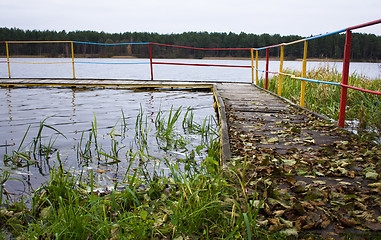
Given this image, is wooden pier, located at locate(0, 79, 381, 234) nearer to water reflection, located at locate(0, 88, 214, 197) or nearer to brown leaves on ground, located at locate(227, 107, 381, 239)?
brown leaves on ground, located at locate(227, 107, 381, 239)

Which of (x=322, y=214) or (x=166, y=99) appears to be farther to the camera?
(x=166, y=99)

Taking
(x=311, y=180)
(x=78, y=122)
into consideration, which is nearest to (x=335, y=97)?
(x=78, y=122)

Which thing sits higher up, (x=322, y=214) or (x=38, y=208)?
(x=322, y=214)

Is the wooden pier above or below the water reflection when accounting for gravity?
above

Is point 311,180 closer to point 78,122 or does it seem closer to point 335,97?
point 78,122

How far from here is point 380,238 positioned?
5.32ft

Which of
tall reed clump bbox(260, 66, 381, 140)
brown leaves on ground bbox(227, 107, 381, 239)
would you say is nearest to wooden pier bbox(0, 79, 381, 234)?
brown leaves on ground bbox(227, 107, 381, 239)

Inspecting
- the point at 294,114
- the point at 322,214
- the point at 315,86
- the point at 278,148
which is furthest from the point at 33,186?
the point at 315,86

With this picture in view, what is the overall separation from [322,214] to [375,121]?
362cm

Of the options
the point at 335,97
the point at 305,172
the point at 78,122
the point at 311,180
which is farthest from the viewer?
the point at 335,97

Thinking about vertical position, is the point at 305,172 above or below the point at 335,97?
below

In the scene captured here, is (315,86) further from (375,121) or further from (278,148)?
(278,148)

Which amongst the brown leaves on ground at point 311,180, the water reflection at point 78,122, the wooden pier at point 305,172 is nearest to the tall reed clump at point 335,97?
the wooden pier at point 305,172

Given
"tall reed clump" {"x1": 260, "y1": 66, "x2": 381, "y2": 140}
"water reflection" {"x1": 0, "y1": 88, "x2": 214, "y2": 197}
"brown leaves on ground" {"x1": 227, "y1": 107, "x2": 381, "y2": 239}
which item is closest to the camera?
"brown leaves on ground" {"x1": 227, "y1": 107, "x2": 381, "y2": 239}
